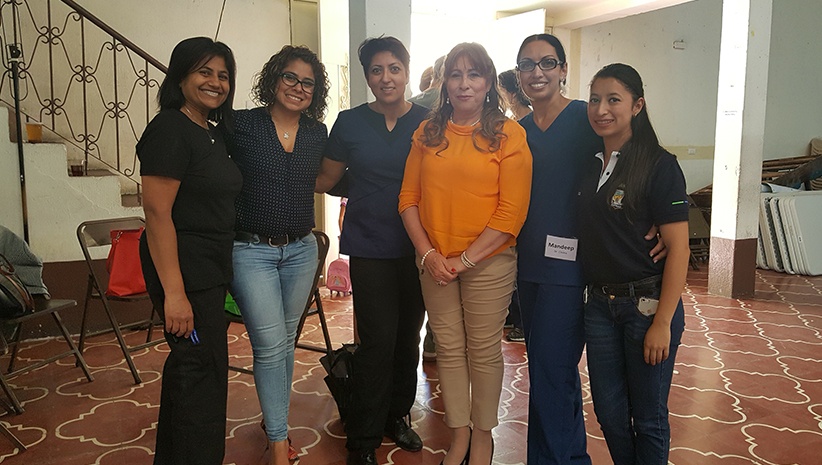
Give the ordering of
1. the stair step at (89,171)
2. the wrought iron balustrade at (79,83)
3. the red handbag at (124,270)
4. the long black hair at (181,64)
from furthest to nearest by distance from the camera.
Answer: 1. the wrought iron balustrade at (79,83)
2. the stair step at (89,171)
3. the red handbag at (124,270)
4. the long black hair at (181,64)

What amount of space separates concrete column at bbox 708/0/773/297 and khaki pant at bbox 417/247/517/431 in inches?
154

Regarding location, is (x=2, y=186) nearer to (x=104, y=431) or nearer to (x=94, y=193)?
(x=94, y=193)

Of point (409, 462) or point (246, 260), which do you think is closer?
point (246, 260)

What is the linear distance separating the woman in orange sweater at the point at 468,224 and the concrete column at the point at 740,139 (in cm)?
390

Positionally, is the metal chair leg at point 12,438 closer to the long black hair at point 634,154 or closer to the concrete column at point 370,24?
the concrete column at point 370,24

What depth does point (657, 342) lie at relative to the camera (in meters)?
1.75

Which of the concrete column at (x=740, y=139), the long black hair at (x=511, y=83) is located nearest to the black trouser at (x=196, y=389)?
the long black hair at (x=511, y=83)

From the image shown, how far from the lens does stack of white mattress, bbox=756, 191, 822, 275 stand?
20.8 ft

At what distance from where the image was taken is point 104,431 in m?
2.83

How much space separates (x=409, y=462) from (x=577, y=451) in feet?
2.23

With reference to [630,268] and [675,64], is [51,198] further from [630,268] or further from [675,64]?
[675,64]

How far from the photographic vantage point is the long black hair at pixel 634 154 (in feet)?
5.82

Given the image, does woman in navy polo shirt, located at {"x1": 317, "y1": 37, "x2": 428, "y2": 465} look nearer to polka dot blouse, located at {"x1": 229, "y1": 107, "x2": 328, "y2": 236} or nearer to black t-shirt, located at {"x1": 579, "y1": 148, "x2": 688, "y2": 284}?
polka dot blouse, located at {"x1": 229, "y1": 107, "x2": 328, "y2": 236}

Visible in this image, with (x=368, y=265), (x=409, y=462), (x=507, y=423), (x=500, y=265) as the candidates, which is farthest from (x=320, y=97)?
(x=507, y=423)
